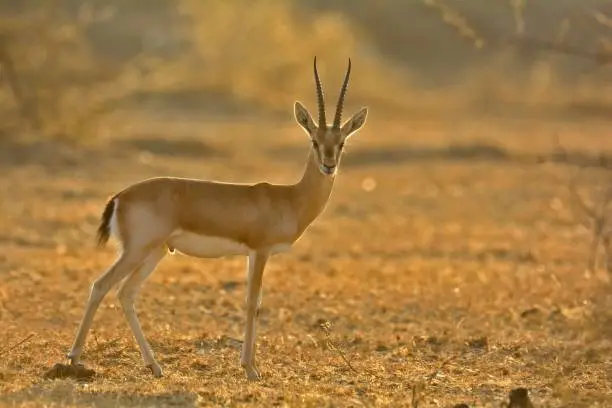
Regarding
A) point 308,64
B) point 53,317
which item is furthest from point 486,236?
point 308,64

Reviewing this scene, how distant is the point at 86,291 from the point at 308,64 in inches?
1175

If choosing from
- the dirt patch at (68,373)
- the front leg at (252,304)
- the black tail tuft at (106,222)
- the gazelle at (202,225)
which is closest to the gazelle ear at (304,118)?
the gazelle at (202,225)

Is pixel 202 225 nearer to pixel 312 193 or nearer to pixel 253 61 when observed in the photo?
pixel 312 193

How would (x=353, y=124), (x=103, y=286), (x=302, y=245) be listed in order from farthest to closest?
(x=302, y=245) < (x=353, y=124) < (x=103, y=286)

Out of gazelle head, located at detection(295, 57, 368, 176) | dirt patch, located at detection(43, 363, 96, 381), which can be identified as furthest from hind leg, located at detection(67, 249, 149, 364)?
gazelle head, located at detection(295, 57, 368, 176)

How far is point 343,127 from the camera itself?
9852 millimetres

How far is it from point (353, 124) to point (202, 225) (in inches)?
65.6

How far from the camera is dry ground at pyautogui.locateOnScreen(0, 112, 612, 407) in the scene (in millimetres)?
8859

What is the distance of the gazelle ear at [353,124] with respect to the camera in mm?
9838

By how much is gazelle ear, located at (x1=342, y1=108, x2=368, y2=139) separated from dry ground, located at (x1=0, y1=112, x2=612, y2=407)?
147 centimetres

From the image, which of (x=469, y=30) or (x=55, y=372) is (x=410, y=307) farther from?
(x=55, y=372)

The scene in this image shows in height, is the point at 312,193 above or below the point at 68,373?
above

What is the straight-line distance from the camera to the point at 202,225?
360 inches

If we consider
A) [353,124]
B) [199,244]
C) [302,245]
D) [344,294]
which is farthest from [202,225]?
[302,245]
